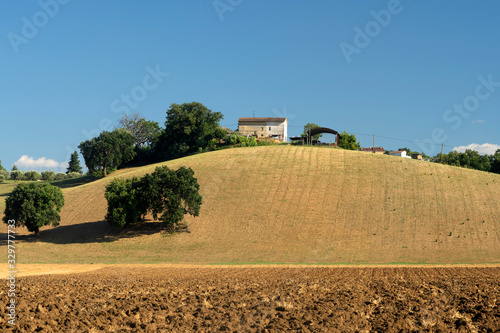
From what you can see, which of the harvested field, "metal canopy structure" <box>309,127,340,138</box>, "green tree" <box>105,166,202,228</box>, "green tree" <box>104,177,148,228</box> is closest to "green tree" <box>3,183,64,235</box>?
"green tree" <box>104,177,148,228</box>

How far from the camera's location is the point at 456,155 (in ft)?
375

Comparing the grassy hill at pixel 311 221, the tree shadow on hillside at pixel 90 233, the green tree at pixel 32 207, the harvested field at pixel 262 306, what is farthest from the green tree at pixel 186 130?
the harvested field at pixel 262 306

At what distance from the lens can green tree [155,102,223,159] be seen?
107m

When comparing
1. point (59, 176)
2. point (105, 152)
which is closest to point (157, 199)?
point (105, 152)

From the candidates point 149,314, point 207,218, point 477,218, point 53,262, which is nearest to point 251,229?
point 207,218

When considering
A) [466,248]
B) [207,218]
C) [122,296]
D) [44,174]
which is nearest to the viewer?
[122,296]

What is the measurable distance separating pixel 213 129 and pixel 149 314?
96.0 m

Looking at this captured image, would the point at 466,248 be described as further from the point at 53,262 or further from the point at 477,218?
the point at 53,262

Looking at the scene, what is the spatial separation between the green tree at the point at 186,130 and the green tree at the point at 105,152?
11.9m

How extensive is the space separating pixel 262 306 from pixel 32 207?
137ft

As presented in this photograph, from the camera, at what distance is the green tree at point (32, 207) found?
48.7 metres

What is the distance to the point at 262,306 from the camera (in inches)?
650

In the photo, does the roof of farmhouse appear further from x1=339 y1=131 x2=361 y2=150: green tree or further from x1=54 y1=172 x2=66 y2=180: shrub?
x1=54 y1=172 x2=66 y2=180: shrub

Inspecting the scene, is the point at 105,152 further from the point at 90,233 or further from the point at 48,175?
the point at 90,233
